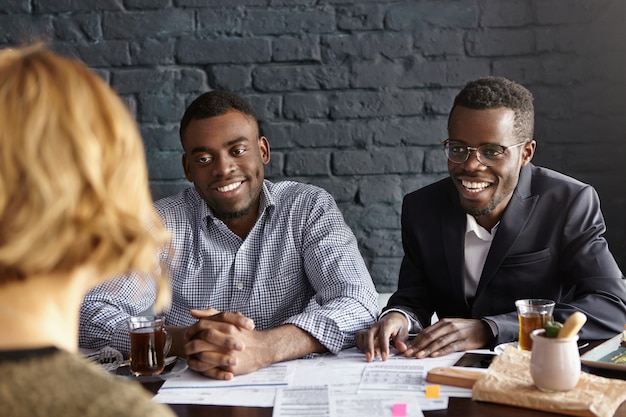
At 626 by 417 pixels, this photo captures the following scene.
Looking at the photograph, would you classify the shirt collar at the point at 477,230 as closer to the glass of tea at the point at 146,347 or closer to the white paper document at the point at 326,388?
the white paper document at the point at 326,388

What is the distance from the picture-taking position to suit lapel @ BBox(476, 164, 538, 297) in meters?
2.17

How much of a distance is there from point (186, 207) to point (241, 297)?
358mm

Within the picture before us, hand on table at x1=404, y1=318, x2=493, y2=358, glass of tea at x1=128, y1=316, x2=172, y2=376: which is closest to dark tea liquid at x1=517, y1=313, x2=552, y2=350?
hand on table at x1=404, y1=318, x2=493, y2=358

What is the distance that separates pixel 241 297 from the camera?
2.30 m

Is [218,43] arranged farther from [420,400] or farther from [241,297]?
[420,400]

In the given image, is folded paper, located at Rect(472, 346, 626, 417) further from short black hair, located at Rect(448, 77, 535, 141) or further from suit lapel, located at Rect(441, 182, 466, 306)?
short black hair, located at Rect(448, 77, 535, 141)

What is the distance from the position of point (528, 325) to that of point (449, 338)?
0.19 meters

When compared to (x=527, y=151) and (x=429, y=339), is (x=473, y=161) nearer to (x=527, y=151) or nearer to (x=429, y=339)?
(x=527, y=151)

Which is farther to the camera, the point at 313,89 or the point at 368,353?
the point at 313,89

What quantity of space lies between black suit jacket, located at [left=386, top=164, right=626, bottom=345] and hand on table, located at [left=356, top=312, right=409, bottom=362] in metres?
0.20

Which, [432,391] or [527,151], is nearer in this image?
[432,391]

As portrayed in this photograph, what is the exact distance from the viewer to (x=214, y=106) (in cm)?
238

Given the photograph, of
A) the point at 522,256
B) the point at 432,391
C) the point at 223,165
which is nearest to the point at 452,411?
the point at 432,391

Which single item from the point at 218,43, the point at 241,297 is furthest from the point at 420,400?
the point at 218,43
